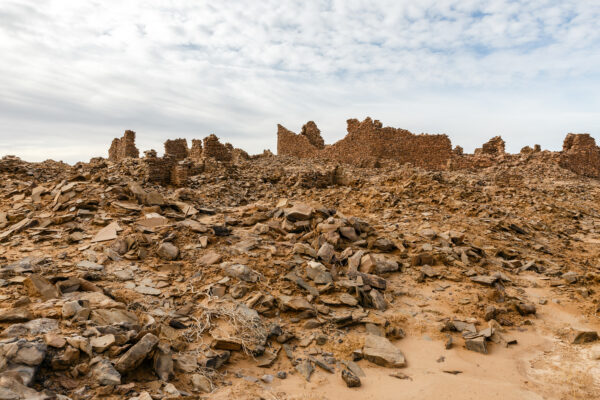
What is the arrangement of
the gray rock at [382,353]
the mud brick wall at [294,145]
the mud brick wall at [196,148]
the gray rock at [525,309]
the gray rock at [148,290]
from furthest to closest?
the mud brick wall at [294,145] < the mud brick wall at [196,148] < the gray rock at [525,309] < the gray rock at [148,290] < the gray rock at [382,353]

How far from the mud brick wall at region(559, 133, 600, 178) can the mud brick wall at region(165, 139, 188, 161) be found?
24234mm

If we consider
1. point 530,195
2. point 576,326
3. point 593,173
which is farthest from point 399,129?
point 576,326

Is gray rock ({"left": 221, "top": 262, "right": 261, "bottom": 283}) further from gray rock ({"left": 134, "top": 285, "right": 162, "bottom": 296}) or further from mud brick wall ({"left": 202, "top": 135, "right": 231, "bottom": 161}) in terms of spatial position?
mud brick wall ({"left": 202, "top": 135, "right": 231, "bottom": 161})

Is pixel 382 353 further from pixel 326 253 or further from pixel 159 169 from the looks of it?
pixel 159 169

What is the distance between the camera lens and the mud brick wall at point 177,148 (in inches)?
837

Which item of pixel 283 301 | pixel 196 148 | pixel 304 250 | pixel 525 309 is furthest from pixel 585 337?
pixel 196 148

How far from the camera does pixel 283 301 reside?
4.34 metres

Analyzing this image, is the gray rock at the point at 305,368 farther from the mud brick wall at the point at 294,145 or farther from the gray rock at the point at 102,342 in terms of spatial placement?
the mud brick wall at the point at 294,145

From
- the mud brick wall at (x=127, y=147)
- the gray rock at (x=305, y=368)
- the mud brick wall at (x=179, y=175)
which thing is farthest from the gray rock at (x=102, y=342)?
the mud brick wall at (x=127, y=147)

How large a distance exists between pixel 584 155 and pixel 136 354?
27956 millimetres

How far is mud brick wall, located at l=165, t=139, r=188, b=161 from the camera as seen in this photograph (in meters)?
21.2

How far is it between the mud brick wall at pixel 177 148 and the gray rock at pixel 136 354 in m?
19.6

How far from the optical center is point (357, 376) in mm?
3217

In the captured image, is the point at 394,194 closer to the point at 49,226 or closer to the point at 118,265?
the point at 118,265
